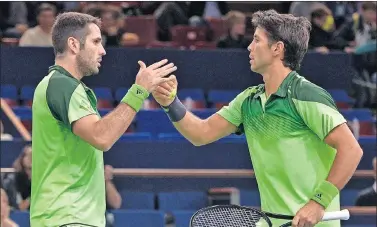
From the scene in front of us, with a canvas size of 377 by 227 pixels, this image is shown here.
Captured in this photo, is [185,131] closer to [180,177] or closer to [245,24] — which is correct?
[180,177]

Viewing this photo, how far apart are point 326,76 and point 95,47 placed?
783cm

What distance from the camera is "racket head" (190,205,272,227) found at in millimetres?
5984

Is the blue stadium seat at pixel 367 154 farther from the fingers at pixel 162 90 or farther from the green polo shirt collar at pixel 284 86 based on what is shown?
the green polo shirt collar at pixel 284 86

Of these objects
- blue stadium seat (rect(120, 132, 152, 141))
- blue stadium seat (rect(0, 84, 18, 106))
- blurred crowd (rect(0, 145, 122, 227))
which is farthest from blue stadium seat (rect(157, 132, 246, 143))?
blue stadium seat (rect(0, 84, 18, 106))

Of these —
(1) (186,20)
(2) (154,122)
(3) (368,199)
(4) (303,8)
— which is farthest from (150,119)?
(1) (186,20)

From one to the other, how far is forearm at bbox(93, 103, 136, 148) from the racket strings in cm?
62

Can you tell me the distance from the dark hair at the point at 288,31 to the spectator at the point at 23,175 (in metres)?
4.43

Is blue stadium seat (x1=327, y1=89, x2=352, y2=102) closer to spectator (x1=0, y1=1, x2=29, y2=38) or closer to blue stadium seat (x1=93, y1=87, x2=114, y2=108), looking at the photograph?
blue stadium seat (x1=93, y1=87, x2=114, y2=108)

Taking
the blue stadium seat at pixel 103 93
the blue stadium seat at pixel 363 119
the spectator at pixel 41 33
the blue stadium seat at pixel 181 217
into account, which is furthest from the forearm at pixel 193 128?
the spectator at pixel 41 33

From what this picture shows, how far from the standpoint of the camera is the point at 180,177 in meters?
10.6

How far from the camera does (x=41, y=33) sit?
13461mm

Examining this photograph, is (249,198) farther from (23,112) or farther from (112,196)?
(23,112)

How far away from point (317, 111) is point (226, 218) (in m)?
0.74

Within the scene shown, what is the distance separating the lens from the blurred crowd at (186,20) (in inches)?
541
